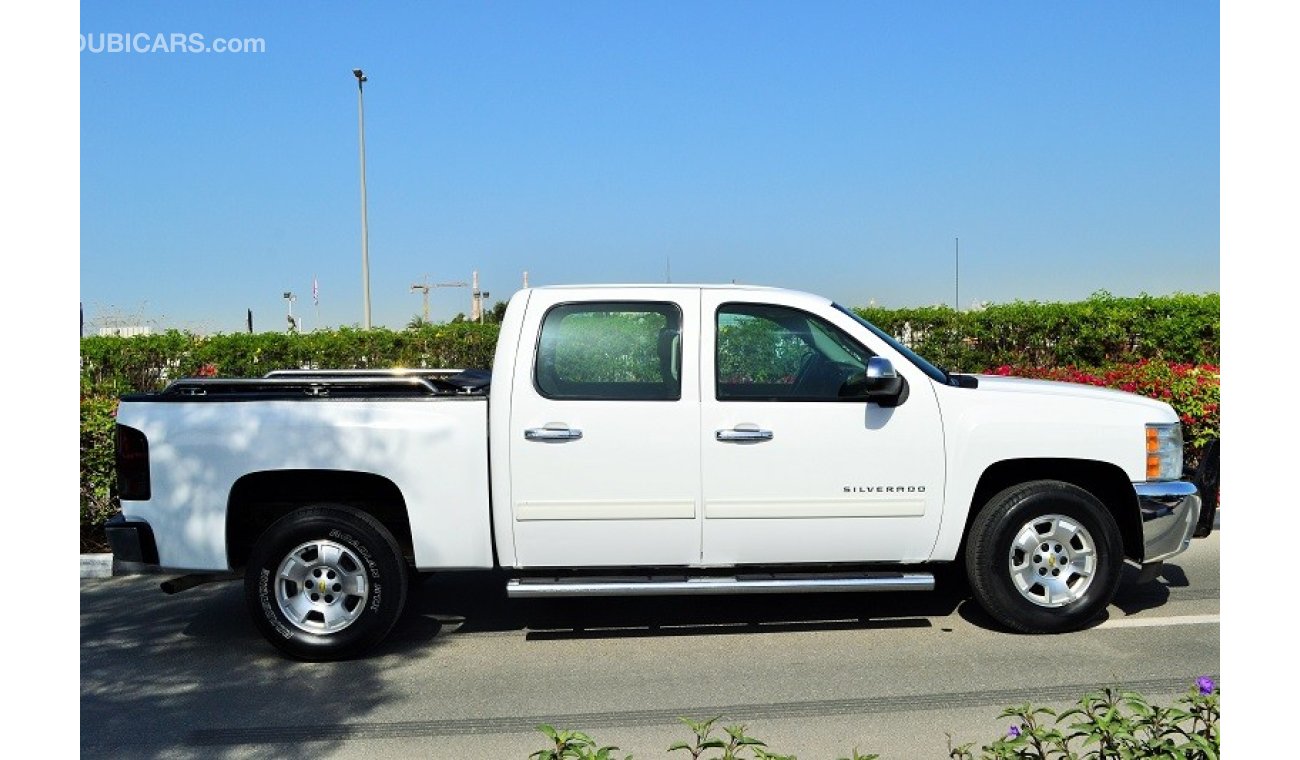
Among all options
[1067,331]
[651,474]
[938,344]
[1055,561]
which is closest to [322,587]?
[651,474]

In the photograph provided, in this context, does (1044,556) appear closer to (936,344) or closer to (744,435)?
(744,435)

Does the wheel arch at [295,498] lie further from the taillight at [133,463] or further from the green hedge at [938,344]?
the green hedge at [938,344]

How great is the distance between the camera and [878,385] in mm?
6105

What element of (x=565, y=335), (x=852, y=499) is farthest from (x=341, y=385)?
(x=852, y=499)

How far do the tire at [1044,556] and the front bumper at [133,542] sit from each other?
4.41m

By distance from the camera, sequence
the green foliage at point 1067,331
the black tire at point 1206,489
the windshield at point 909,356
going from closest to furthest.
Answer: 1. the windshield at point 909,356
2. the black tire at point 1206,489
3. the green foliage at point 1067,331

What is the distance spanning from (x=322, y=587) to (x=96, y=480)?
12.5 feet

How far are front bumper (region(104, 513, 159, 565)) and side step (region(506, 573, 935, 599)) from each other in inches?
75.2

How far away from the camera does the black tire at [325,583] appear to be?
605cm

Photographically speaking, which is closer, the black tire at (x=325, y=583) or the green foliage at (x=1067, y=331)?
the black tire at (x=325, y=583)

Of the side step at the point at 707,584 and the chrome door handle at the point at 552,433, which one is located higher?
the chrome door handle at the point at 552,433

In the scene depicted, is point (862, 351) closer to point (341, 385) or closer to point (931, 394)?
point (931, 394)

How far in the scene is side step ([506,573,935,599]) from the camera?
237 inches

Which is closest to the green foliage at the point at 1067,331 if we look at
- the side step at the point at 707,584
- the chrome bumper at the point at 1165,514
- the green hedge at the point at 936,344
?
the green hedge at the point at 936,344
